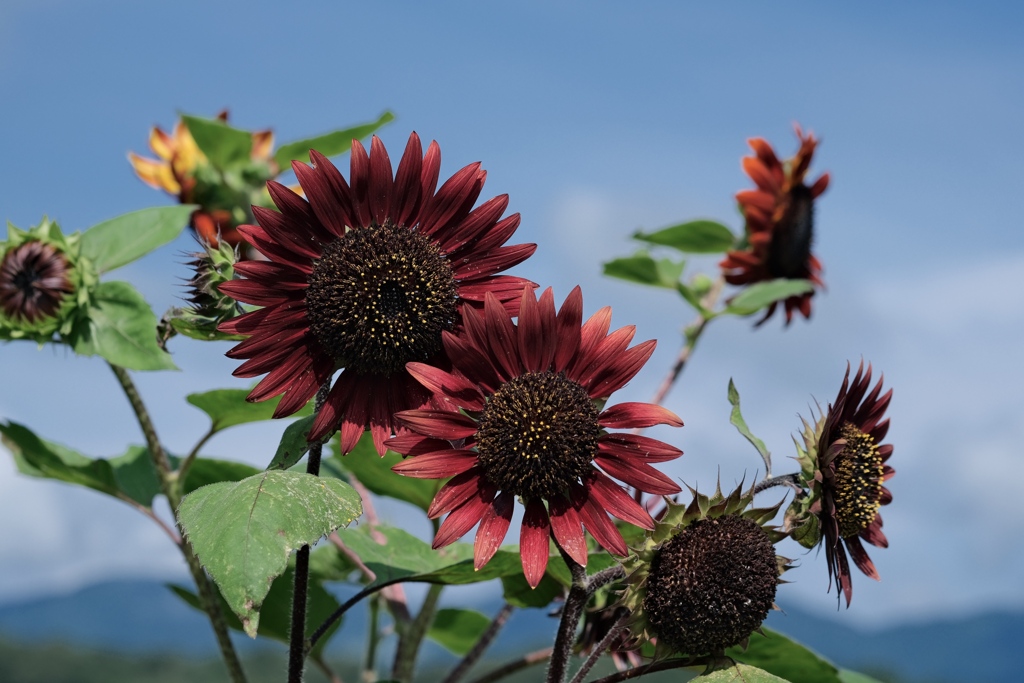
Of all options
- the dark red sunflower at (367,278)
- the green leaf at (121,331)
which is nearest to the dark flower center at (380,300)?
the dark red sunflower at (367,278)

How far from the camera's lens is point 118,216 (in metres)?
1.99

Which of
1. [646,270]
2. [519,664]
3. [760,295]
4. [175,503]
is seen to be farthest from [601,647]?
[646,270]

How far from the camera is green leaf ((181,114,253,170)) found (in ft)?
8.64

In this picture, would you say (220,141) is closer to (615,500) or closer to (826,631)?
(615,500)

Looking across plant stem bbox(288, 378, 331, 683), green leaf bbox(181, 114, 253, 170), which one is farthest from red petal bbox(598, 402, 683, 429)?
green leaf bbox(181, 114, 253, 170)

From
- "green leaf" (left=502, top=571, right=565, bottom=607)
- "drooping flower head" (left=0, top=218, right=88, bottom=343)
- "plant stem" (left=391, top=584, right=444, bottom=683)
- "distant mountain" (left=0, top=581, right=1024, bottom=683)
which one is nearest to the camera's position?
"green leaf" (left=502, top=571, right=565, bottom=607)

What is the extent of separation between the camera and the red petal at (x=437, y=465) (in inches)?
47.1

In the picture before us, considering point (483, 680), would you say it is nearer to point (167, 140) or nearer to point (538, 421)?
point (538, 421)

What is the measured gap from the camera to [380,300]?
130 cm

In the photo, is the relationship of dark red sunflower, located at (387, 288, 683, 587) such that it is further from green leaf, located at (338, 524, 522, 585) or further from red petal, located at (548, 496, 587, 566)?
green leaf, located at (338, 524, 522, 585)

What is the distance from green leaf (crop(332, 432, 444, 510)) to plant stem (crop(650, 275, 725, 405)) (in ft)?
2.05

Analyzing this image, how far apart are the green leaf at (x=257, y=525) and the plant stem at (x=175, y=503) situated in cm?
69

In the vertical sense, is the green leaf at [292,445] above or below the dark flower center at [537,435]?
below

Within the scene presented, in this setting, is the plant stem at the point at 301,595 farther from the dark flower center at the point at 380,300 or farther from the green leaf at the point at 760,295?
the green leaf at the point at 760,295
